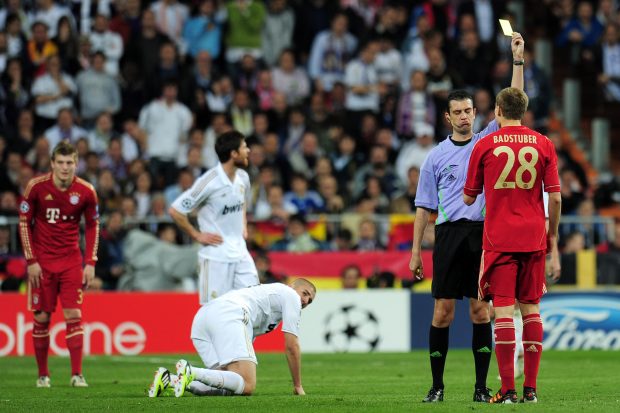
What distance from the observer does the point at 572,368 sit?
637 inches

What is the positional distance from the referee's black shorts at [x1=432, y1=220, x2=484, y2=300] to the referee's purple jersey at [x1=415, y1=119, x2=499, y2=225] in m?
0.09

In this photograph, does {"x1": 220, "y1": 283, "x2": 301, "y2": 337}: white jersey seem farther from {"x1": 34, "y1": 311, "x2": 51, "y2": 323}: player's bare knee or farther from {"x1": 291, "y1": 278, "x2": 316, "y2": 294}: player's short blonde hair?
{"x1": 34, "y1": 311, "x2": 51, "y2": 323}: player's bare knee

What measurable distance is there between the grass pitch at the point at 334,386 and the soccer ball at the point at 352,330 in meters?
0.83

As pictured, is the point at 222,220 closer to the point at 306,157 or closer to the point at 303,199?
the point at 303,199

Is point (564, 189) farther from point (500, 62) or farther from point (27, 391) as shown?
point (27, 391)

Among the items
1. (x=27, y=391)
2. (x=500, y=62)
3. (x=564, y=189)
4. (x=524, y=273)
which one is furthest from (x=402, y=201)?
(x=524, y=273)

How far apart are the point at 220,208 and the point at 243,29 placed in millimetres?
11694

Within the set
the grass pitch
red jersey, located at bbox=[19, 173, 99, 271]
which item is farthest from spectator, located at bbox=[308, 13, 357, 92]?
red jersey, located at bbox=[19, 173, 99, 271]

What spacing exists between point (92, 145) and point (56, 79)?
1.37 meters

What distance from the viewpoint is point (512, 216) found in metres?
10.2

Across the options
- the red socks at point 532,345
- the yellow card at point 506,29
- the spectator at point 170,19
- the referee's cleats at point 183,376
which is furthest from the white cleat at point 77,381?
Result: the spectator at point 170,19

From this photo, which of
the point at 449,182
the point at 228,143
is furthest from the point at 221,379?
the point at 228,143

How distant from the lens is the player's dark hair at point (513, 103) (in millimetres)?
10203

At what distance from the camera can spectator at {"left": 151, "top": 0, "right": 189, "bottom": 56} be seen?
83.3 ft
